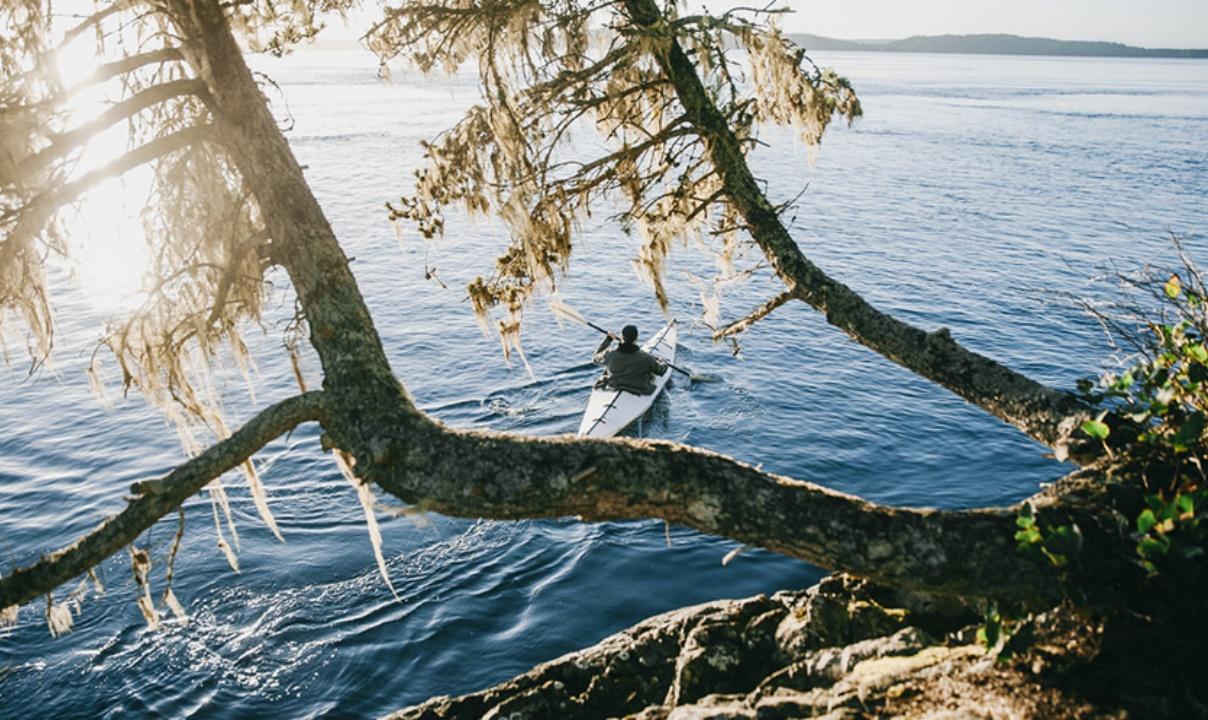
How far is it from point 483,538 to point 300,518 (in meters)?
3.50

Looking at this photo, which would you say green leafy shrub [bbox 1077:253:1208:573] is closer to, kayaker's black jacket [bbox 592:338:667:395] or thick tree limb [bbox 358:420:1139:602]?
thick tree limb [bbox 358:420:1139:602]

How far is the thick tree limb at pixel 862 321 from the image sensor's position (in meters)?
4.73

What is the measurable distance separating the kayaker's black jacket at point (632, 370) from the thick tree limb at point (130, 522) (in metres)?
13.7

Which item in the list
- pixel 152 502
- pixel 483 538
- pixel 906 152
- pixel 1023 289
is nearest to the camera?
pixel 152 502

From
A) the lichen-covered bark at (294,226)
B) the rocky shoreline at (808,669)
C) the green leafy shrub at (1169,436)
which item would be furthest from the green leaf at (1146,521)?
the lichen-covered bark at (294,226)

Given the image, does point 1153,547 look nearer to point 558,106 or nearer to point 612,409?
point 558,106

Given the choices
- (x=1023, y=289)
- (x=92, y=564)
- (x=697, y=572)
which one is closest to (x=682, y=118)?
(x=92, y=564)

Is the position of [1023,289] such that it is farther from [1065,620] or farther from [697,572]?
[1065,620]

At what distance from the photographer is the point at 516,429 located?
54.4ft

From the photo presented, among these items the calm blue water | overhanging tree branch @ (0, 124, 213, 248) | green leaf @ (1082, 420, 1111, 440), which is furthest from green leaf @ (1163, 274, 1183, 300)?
overhanging tree branch @ (0, 124, 213, 248)

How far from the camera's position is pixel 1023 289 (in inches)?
992

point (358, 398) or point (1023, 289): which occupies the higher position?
Result: point (358, 398)

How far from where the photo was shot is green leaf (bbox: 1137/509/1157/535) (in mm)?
3055

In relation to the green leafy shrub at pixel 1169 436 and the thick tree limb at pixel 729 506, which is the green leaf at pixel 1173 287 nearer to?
the green leafy shrub at pixel 1169 436
